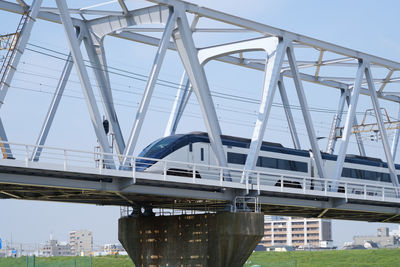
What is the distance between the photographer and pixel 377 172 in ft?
193

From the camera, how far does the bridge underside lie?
3023 cm

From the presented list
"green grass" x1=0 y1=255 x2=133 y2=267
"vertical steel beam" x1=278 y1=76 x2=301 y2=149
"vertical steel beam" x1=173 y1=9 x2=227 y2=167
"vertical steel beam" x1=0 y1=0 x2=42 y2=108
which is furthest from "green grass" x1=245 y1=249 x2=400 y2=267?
"vertical steel beam" x1=0 y1=0 x2=42 y2=108

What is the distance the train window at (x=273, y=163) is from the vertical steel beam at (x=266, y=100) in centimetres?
601

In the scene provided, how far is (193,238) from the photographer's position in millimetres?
38875

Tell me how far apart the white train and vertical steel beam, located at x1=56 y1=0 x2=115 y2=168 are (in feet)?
8.27

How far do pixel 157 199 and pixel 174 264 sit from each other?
417 centimetres

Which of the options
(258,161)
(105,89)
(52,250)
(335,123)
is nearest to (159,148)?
(105,89)

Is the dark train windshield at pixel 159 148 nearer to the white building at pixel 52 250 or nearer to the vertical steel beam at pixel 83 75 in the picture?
the vertical steel beam at pixel 83 75

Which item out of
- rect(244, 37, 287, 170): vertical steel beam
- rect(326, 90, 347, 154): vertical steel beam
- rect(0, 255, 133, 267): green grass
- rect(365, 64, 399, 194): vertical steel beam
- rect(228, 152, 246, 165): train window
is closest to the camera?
rect(244, 37, 287, 170): vertical steel beam

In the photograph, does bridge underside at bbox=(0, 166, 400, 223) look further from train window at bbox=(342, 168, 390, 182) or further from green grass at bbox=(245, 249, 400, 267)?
green grass at bbox=(245, 249, 400, 267)

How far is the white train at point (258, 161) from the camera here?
4041cm

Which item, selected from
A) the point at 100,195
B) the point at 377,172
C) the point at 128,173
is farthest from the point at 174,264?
the point at 377,172

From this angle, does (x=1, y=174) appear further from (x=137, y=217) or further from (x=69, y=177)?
(x=137, y=217)

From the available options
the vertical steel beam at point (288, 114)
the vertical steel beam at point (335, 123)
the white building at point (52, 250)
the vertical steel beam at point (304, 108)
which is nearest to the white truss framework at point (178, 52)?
the vertical steel beam at point (304, 108)
